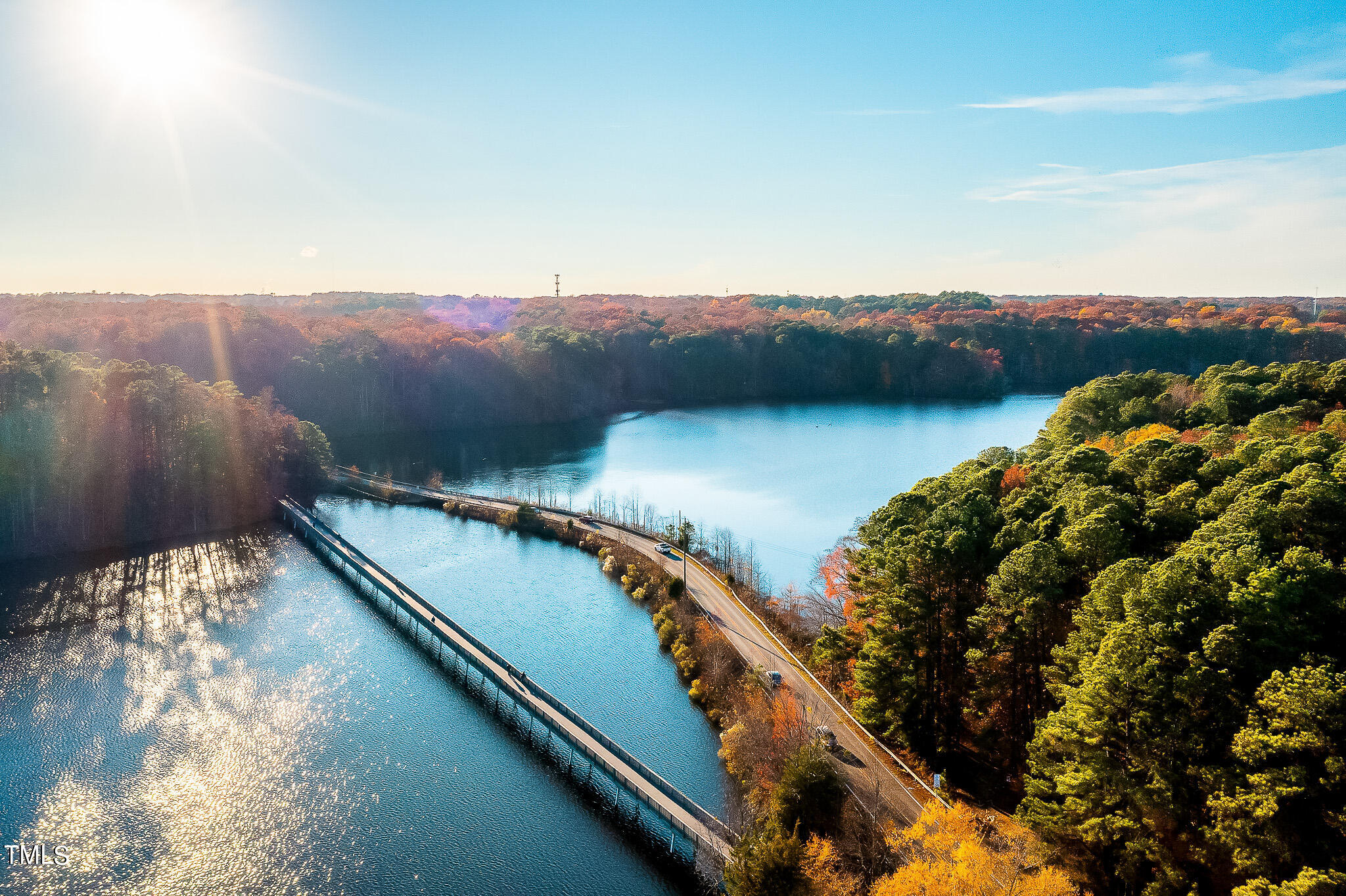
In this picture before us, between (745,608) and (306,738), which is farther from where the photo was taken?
(745,608)

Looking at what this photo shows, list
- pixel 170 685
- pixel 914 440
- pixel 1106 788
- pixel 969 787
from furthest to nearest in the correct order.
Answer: pixel 914 440 → pixel 170 685 → pixel 969 787 → pixel 1106 788

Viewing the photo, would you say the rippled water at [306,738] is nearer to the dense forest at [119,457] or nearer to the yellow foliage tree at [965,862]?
the dense forest at [119,457]

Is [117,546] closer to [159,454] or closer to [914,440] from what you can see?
[159,454]

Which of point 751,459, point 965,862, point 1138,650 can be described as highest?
point 1138,650

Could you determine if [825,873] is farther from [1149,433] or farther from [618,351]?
[618,351]

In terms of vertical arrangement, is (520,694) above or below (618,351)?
below

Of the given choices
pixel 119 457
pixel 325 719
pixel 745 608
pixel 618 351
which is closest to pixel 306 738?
pixel 325 719

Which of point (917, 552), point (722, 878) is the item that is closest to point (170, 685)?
point (722, 878)
